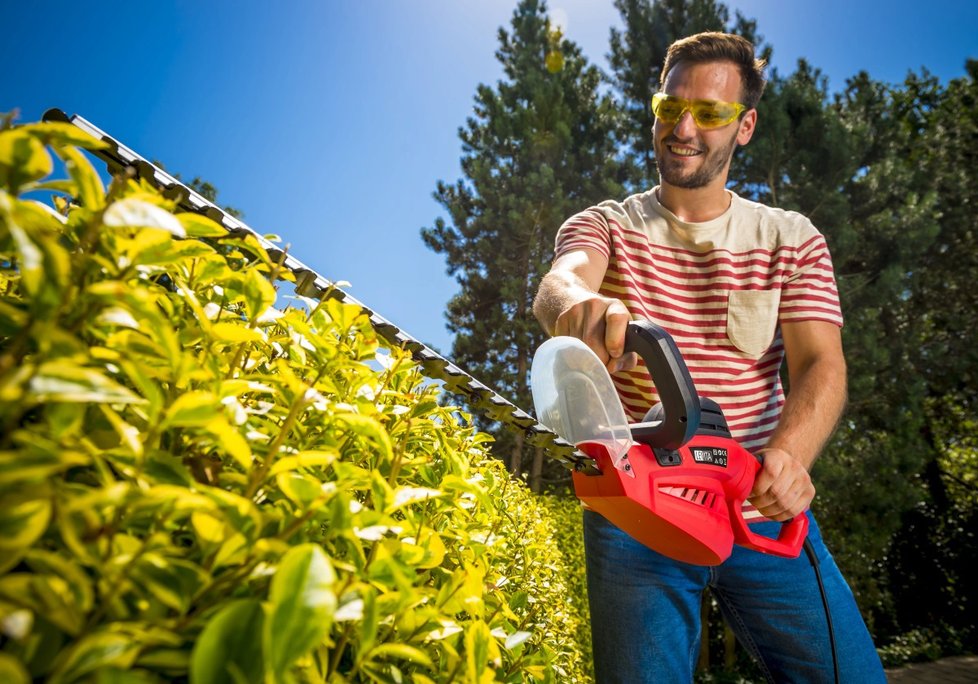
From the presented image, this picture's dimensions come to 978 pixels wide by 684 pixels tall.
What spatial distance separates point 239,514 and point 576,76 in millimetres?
20798

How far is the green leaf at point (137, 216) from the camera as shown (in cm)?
47

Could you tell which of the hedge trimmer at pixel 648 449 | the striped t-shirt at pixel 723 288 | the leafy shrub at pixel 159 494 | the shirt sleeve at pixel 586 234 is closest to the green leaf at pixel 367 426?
the leafy shrub at pixel 159 494

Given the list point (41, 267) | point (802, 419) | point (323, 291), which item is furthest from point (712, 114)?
point (41, 267)

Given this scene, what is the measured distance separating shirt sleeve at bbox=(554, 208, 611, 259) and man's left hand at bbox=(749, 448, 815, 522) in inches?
42.2

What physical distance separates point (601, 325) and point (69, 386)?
4.59ft

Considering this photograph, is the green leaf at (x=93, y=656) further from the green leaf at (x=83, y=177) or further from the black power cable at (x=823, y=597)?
the black power cable at (x=823, y=597)

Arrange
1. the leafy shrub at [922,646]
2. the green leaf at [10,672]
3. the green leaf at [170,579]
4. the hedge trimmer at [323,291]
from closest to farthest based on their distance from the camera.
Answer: the green leaf at [10,672] → the green leaf at [170,579] → the hedge trimmer at [323,291] → the leafy shrub at [922,646]

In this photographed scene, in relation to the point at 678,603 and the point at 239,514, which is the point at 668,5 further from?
the point at 239,514

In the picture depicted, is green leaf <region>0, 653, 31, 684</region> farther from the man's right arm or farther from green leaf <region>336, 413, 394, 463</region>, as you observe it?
the man's right arm

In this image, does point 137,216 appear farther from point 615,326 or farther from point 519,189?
point 519,189

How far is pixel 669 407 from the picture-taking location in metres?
1.62

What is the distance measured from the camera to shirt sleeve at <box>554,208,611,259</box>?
8.59 feet

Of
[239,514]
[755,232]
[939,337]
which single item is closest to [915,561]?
[939,337]

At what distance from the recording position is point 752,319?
2.63 meters
